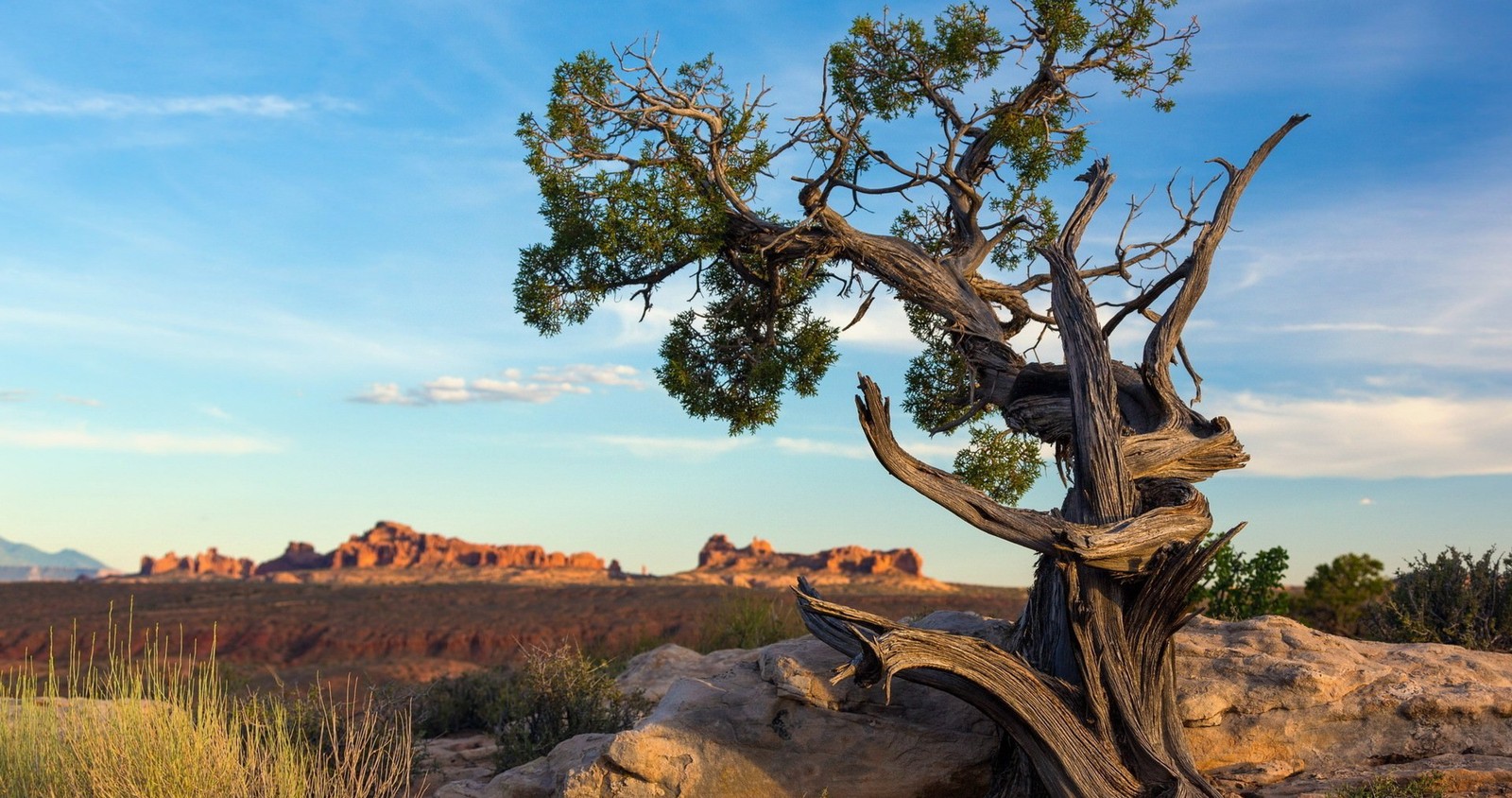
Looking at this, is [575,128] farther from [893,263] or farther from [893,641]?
[893,641]

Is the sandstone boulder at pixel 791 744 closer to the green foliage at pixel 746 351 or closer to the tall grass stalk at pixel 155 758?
the tall grass stalk at pixel 155 758

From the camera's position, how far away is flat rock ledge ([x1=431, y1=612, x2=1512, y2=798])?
26.5 ft

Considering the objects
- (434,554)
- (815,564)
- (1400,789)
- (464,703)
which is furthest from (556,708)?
(434,554)

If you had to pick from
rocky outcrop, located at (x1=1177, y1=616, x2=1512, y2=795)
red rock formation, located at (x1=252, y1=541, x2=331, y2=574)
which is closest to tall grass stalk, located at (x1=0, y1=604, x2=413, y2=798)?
rocky outcrop, located at (x1=1177, y1=616, x2=1512, y2=795)

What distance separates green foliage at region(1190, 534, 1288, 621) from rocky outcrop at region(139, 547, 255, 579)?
125046mm

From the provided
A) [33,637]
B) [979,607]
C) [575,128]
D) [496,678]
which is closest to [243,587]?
[33,637]

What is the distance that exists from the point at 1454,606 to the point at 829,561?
88505mm

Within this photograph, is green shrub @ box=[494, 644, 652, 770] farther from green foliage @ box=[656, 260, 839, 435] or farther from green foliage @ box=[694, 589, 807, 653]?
green foliage @ box=[694, 589, 807, 653]

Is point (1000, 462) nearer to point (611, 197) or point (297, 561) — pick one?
point (611, 197)

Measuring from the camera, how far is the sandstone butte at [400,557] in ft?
367

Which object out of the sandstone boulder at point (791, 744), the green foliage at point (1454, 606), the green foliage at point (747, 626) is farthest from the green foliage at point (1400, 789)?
the green foliage at point (747, 626)

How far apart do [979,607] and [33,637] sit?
34152 mm

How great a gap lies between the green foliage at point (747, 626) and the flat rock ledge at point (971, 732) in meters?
8.97

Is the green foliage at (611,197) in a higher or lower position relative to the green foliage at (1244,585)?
higher
